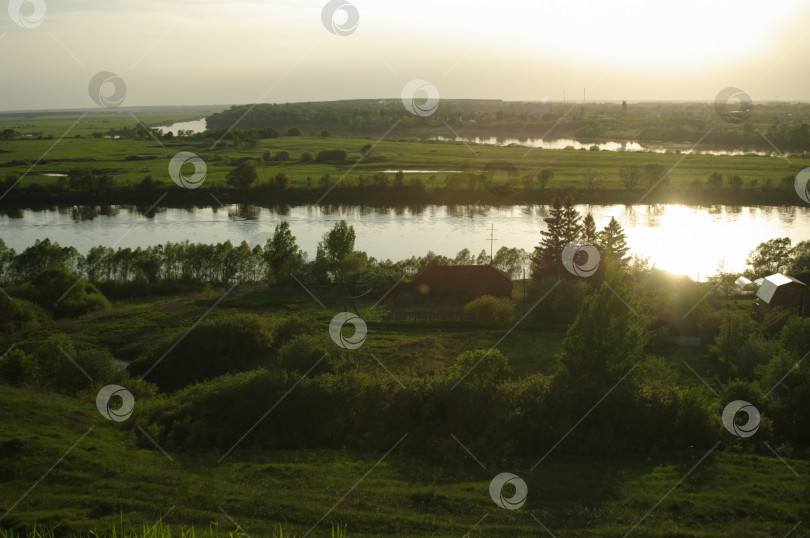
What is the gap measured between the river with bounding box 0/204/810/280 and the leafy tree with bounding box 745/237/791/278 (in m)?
1.49

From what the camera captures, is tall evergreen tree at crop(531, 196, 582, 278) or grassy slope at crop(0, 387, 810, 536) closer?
grassy slope at crop(0, 387, 810, 536)

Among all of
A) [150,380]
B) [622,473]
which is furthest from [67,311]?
[622,473]

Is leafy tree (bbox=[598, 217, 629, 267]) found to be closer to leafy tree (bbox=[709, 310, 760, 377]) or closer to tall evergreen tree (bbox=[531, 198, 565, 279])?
tall evergreen tree (bbox=[531, 198, 565, 279])

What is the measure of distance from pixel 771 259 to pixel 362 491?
59.1 feet

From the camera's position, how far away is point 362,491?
7.05 meters

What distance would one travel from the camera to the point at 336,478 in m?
7.47

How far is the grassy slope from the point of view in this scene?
20.5ft

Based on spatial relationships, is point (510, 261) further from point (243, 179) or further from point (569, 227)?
point (243, 179)

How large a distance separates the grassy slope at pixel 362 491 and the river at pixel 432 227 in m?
14.8

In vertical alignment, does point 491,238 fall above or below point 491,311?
above

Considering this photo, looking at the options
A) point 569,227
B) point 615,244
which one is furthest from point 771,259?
point 569,227

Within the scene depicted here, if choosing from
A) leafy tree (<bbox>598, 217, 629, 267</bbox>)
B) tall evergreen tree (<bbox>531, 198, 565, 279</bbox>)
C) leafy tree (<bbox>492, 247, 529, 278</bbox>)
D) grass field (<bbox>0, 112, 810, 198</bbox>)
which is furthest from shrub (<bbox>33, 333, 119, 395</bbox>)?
grass field (<bbox>0, 112, 810, 198</bbox>)

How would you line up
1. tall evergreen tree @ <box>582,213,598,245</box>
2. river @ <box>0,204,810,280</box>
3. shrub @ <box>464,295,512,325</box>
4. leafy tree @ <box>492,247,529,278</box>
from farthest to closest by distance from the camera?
1. river @ <box>0,204,810,280</box>
2. leafy tree @ <box>492,247,529,278</box>
3. tall evergreen tree @ <box>582,213,598,245</box>
4. shrub @ <box>464,295,512,325</box>

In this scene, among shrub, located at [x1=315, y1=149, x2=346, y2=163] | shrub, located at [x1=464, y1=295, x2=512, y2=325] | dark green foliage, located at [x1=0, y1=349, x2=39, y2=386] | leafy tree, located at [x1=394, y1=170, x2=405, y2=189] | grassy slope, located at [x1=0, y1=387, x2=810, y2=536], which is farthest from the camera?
shrub, located at [x1=315, y1=149, x2=346, y2=163]
